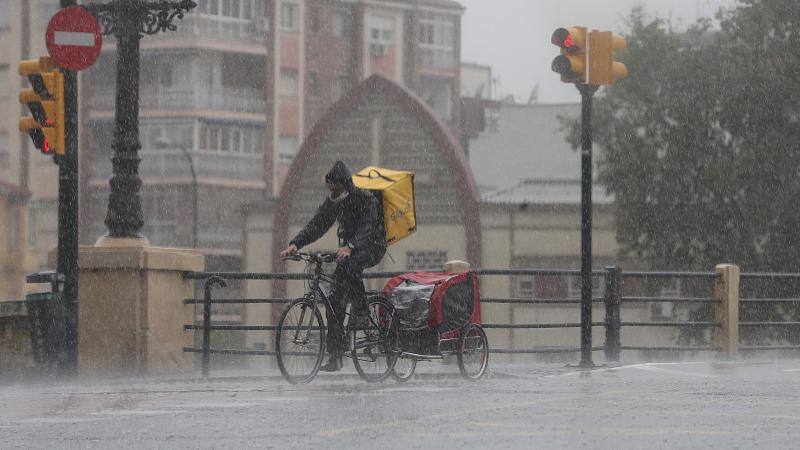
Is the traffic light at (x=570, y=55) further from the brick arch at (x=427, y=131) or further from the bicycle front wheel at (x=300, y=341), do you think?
A: the brick arch at (x=427, y=131)

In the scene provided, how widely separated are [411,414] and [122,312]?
6.24 metres

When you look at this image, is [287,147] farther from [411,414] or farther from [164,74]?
[411,414]

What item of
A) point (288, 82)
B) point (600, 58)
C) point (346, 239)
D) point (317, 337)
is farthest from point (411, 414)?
point (288, 82)

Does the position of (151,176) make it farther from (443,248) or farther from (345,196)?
(345,196)

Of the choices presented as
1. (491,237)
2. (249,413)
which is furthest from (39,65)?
(491,237)

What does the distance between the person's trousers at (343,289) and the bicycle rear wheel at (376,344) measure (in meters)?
0.16

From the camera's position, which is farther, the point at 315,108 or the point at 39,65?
the point at 315,108

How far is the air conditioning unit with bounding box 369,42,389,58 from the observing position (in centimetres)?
7731

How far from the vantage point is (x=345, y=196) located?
13125mm

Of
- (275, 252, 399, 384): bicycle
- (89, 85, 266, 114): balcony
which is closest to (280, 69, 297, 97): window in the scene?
(89, 85, 266, 114): balcony

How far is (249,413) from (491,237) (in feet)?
146

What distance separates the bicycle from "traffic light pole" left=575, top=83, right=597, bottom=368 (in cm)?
373

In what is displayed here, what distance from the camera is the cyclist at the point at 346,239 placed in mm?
13031

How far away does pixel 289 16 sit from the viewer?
74812mm
